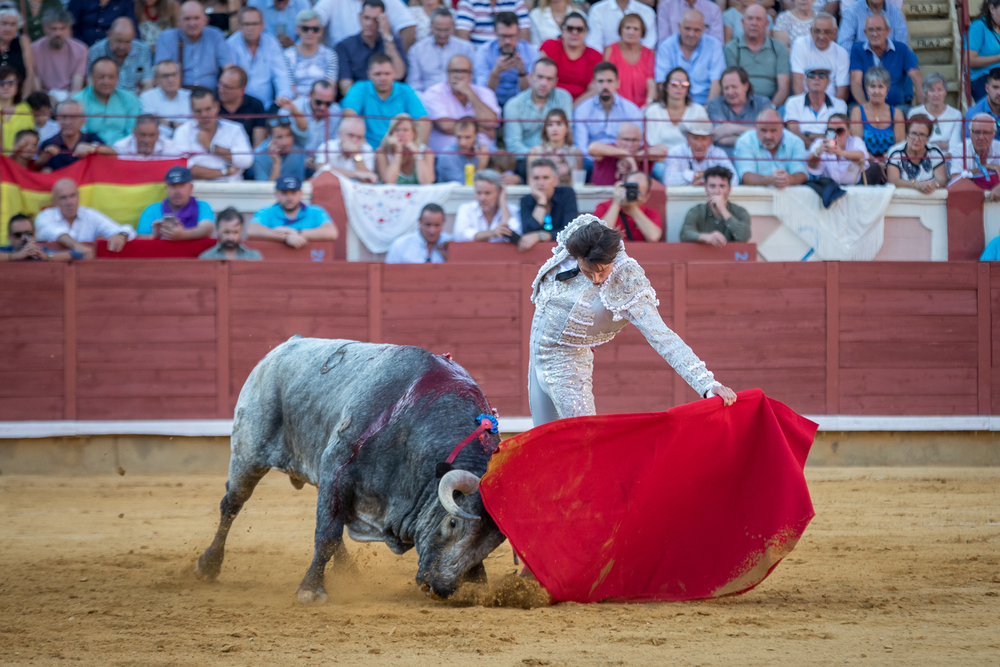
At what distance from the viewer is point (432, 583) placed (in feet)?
10.3

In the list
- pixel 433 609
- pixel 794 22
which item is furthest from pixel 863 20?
pixel 433 609

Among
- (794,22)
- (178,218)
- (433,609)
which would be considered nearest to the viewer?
(433,609)

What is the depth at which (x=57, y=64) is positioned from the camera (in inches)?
299

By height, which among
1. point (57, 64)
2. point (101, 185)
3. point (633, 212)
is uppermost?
point (57, 64)

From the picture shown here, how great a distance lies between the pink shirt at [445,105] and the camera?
7.52 metres

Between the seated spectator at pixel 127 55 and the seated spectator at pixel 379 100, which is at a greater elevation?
the seated spectator at pixel 127 55

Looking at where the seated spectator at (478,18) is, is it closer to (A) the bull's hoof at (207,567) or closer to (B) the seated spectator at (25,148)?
(B) the seated spectator at (25,148)

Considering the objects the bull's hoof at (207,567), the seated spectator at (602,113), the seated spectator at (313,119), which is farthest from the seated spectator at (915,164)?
the bull's hoof at (207,567)

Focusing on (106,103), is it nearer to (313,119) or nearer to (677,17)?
(313,119)

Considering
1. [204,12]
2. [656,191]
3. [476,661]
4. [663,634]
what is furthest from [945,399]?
[204,12]

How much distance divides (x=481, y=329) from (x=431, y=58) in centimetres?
235

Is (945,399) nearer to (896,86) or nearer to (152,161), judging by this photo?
(896,86)

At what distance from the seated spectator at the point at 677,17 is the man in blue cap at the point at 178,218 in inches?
157

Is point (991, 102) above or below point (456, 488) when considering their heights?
above
